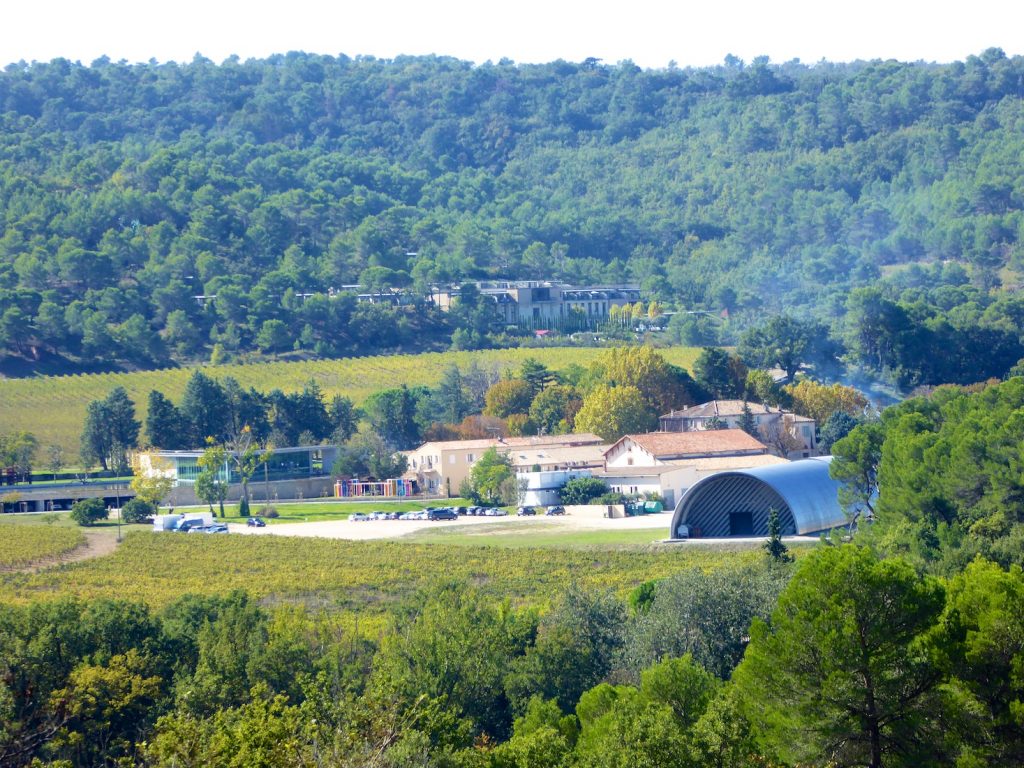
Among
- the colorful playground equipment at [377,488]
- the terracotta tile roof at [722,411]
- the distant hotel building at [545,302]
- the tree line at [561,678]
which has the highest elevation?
the distant hotel building at [545,302]

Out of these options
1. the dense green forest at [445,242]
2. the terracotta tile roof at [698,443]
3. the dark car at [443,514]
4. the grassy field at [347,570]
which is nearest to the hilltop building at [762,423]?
the terracotta tile roof at [698,443]

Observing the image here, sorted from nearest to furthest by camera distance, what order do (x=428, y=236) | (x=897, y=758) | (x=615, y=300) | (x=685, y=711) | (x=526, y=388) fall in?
1. (x=897, y=758)
2. (x=685, y=711)
3. (x=526, y=388)
4. (x=615, y=300)
5. (x=428, y=236)

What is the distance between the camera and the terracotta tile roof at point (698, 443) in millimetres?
72562

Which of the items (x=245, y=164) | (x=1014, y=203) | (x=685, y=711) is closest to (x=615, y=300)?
(x=1014, y=203)

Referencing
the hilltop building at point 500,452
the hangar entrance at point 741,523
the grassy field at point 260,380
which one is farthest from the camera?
the grassy field at point 260,380

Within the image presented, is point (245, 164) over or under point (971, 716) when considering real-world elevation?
over

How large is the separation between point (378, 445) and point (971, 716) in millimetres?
62212

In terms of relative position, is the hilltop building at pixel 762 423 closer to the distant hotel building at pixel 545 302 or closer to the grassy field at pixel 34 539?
the grassy field at pixel 34 539

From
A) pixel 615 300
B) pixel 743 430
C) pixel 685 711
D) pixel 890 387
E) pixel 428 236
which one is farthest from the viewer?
pixel 428 236

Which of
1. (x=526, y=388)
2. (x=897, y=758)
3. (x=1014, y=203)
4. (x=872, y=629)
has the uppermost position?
(x=1014, y=203)

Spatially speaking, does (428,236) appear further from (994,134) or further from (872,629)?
(872,629)

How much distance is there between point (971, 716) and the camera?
2191cm

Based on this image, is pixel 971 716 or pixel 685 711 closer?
pixel 971 716

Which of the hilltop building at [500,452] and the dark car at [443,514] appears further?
the hilltop building at [500,452]
